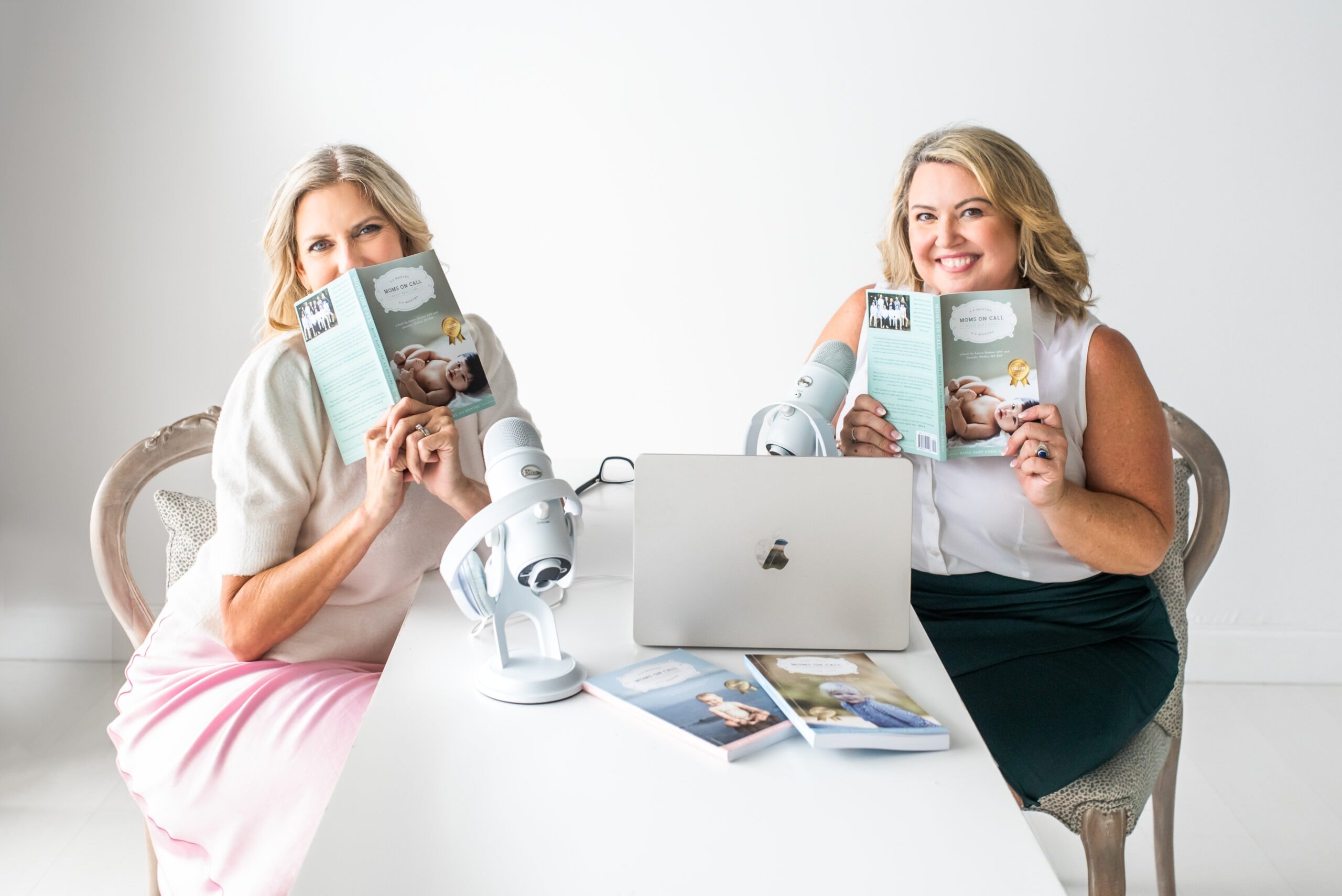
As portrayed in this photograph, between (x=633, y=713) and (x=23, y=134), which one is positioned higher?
(x=23, y=134)

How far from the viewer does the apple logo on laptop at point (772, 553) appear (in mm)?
1253

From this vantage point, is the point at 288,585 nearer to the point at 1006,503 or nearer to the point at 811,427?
the point at 811,427

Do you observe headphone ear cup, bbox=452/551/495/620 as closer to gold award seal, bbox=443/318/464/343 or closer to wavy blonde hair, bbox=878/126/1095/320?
gold award seal, bbox=443/318/464/343

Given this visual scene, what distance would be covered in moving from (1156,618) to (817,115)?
1.73m

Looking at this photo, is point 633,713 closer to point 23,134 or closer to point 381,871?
point 381,871

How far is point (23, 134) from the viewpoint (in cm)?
289

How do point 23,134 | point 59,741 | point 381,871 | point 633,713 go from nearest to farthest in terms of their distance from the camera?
1. point 381,871
2. point 633,713
3. point 59,741
4. point 23,134

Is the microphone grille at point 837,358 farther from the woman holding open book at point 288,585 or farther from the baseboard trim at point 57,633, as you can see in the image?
the baseboard trim at point 57,633

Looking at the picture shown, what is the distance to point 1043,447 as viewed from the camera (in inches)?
62.1

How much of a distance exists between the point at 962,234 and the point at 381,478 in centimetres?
103

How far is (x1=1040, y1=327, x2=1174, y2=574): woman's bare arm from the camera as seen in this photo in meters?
1.67

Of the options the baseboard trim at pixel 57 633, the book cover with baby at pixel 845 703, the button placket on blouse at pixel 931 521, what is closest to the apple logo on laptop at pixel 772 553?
the book cover with baby at pixel 845 703

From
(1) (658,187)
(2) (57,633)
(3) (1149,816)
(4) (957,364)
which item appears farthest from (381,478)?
(2) (57,633)

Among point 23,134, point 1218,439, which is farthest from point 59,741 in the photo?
point 1218,439
